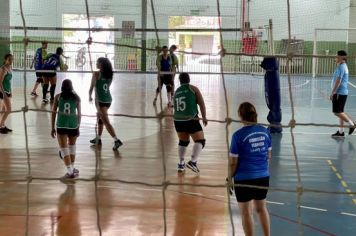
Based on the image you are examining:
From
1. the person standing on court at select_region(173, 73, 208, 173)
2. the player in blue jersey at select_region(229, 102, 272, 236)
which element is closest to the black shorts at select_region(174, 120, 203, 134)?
the person standing on court at select_region(173, 73, 208, 173)

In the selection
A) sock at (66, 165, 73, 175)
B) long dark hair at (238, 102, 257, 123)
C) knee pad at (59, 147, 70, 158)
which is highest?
long dark hair at (238, 102, 257, 123)

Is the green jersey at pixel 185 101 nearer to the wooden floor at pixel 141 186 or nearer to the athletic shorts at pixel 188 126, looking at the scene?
the athletic shorts at pixel 188 126

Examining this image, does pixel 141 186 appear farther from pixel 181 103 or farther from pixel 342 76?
pixel 342 76

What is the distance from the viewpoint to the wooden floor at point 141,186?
5074 millimetres

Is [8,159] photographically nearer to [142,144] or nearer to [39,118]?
[142,144]

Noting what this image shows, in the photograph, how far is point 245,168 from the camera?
430 cm

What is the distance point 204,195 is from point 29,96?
1069cm

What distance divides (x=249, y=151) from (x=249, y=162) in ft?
0.28

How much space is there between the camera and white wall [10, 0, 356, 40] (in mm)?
22516

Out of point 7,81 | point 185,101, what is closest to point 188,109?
point 185,101

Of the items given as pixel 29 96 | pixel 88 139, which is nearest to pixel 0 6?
pixel 29 96

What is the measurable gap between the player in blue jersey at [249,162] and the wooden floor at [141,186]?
44 cm

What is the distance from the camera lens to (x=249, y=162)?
169 inches

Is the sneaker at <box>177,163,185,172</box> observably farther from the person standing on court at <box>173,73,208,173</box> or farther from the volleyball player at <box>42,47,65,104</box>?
→ the volleyball player at <box>42,47,65,104</box>
